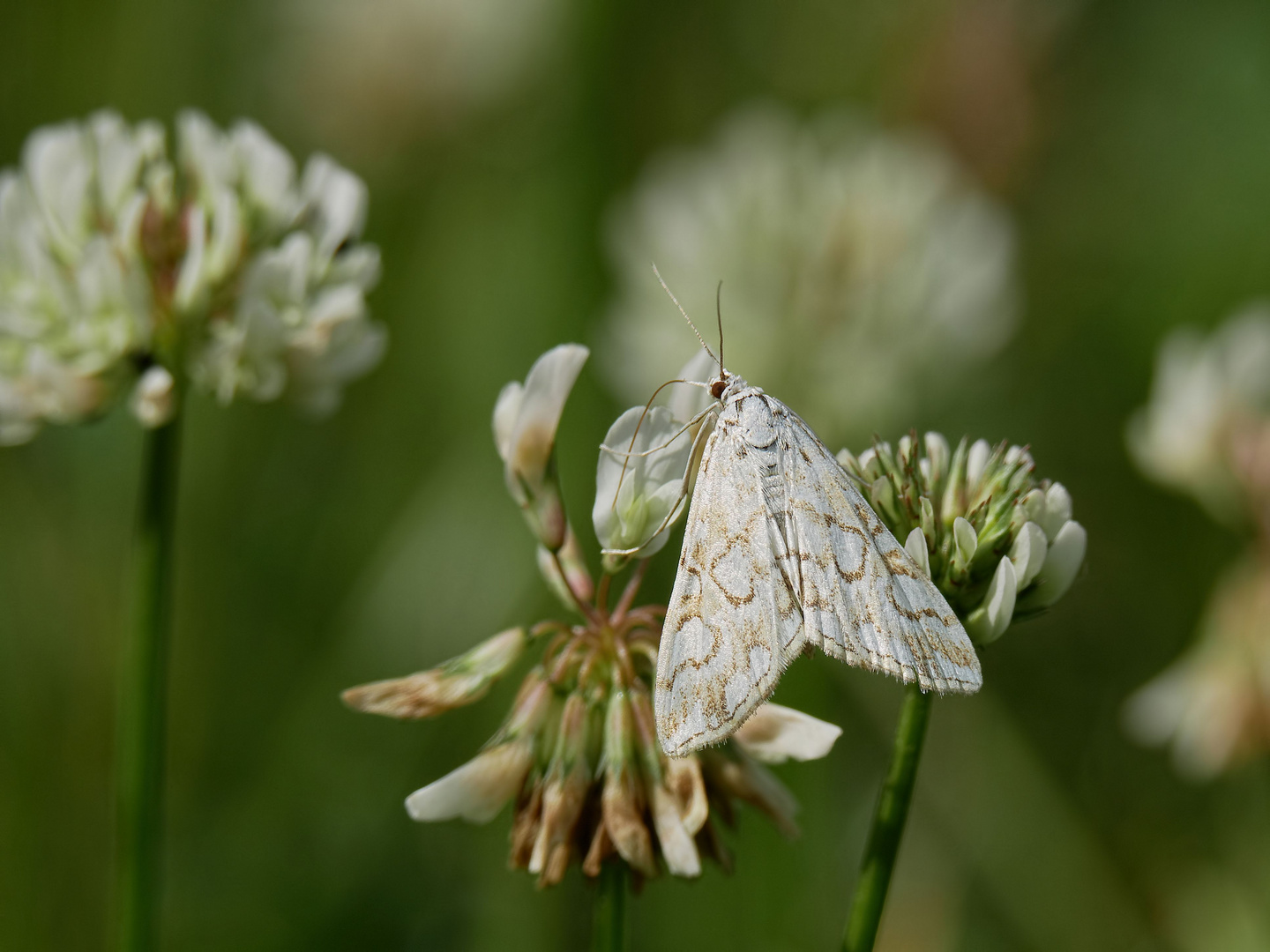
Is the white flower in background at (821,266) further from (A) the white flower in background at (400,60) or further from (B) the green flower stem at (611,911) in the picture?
(B) the green flower stem at (611,911)

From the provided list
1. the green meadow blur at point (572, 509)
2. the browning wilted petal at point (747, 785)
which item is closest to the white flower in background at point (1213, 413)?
the green meadow blur at point (572, 509)

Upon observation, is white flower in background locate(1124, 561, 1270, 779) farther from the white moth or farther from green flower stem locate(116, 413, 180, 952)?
green flower stem locate(116, 413, 180, 952)

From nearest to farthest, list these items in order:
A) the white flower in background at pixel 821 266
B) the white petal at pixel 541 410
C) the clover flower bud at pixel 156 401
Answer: the white petal at pixel 541 410
the clover flower bud at pixel 156 401
the white flower in background at pixel 821 266

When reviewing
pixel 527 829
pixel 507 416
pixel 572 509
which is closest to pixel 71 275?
pixel 507 416

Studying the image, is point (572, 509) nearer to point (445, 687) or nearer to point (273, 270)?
point (273, 270)

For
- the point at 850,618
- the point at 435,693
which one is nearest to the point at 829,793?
the point at 850,618

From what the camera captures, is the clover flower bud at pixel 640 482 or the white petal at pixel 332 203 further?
the white petal at pixel 332 203
